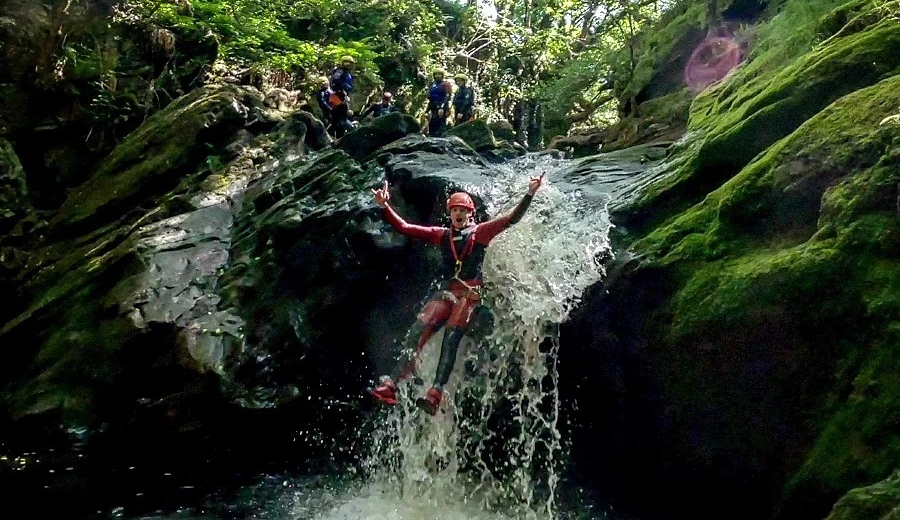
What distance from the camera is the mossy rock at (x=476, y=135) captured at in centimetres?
1333

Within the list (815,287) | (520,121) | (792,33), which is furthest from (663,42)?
(815,287)

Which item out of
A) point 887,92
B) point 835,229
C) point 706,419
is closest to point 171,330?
point 706,419

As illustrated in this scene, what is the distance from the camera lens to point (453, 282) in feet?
23.9

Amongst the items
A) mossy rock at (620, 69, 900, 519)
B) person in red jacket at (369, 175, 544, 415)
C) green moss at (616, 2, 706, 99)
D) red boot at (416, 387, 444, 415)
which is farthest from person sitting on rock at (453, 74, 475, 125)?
red boot at (416, 387, 444, 415)

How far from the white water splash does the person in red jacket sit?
876 mm

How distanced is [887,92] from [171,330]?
887 centimetres

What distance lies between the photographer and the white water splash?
725 cm

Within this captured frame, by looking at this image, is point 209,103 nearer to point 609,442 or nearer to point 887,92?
point 609,442

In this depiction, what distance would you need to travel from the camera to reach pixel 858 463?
4.68m

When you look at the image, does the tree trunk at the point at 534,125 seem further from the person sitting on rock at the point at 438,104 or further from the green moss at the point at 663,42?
the person sitting on rock at the point at 438,104

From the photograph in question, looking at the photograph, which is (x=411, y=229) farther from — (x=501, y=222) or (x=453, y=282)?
(x=501, y=222)

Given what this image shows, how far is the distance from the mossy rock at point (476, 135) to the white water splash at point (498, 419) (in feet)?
15.6

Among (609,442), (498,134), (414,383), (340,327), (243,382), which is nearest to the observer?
(609,442)

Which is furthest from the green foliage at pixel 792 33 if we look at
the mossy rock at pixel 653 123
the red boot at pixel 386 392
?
the red boot at pixel 386 392
